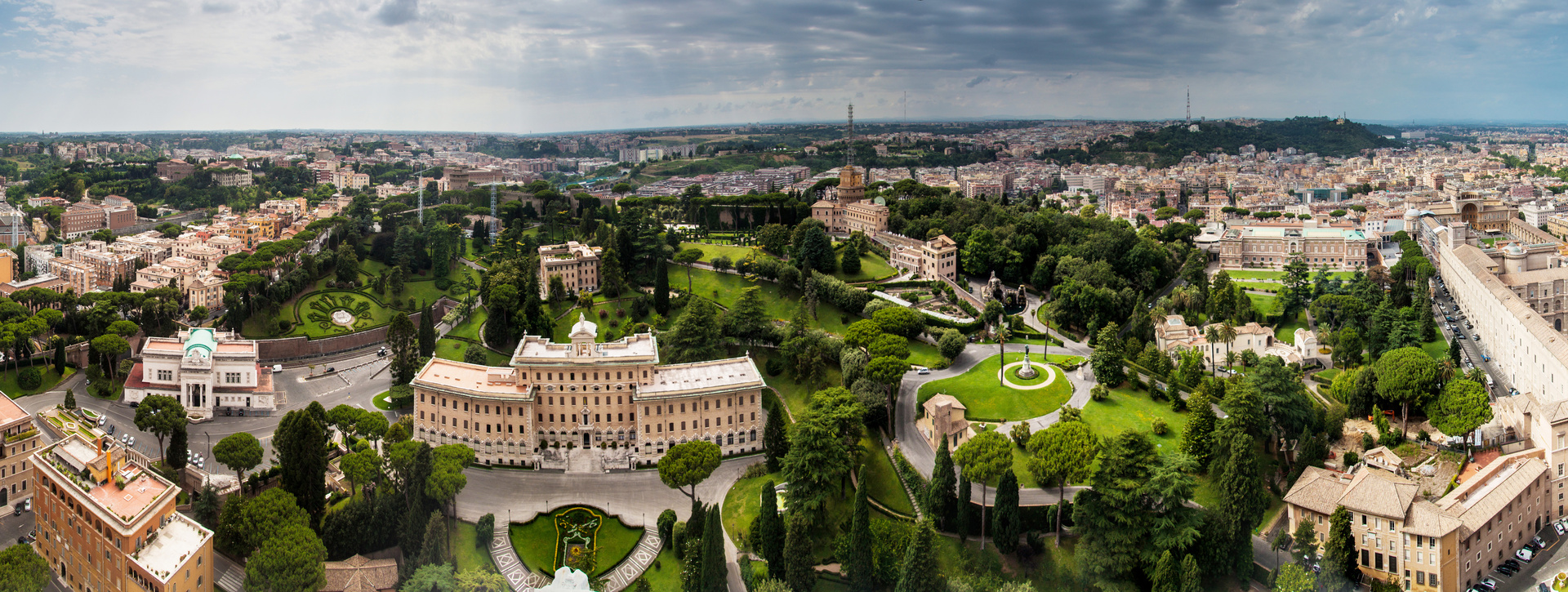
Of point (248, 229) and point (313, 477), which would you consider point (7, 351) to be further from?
point (248, 229)

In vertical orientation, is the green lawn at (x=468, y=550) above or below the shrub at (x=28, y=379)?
below

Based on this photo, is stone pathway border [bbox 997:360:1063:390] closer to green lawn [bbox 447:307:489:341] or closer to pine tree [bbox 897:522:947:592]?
pine tree [bbox 897:522:947:592]

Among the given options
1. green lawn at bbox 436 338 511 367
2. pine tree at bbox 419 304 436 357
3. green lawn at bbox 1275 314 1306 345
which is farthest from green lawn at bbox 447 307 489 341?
green lawn at bbox 1275 314 1306 345

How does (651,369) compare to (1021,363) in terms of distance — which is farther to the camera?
(1021,363)

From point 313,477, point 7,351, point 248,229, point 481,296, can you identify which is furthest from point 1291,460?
point 248,229

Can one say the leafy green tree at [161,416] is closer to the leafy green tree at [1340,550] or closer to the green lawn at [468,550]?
the green lawn at [468,550]

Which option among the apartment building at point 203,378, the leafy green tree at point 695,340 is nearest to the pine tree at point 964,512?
the leafy green tree at point 695,340
